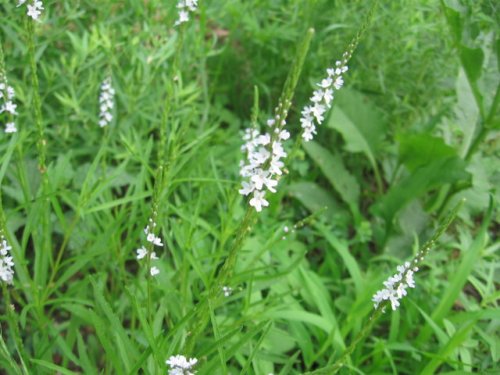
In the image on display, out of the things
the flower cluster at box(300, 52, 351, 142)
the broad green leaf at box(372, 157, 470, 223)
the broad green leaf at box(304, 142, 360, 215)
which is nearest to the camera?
the flower cluster at box(300, 52, 351, 142)

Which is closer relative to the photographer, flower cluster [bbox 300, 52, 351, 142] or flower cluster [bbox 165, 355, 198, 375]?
flower cluster [bbox 165, 355, 198, 375]

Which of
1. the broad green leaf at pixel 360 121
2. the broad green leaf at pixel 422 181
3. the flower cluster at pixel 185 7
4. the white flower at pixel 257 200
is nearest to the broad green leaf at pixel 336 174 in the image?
the broad green leaf at pixel 360 121

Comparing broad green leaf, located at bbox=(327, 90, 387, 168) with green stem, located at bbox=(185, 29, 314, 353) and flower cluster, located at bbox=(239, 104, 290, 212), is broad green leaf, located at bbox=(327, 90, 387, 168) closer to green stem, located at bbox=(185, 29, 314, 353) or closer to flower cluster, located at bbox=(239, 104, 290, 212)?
green stem, located at bbox=(185, 29, 314, 353)

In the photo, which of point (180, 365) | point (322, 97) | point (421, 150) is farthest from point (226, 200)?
point (421, 150)

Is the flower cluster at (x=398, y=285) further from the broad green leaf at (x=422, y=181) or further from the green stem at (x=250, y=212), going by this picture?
the broad green leaf at (x=422, y=181)

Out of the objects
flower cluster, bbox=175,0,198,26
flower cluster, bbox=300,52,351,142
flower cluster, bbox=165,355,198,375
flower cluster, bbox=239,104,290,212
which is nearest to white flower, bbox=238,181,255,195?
flower cluster, bbox=239,104,290,212

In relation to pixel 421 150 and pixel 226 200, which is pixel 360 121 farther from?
pixel 226 200
